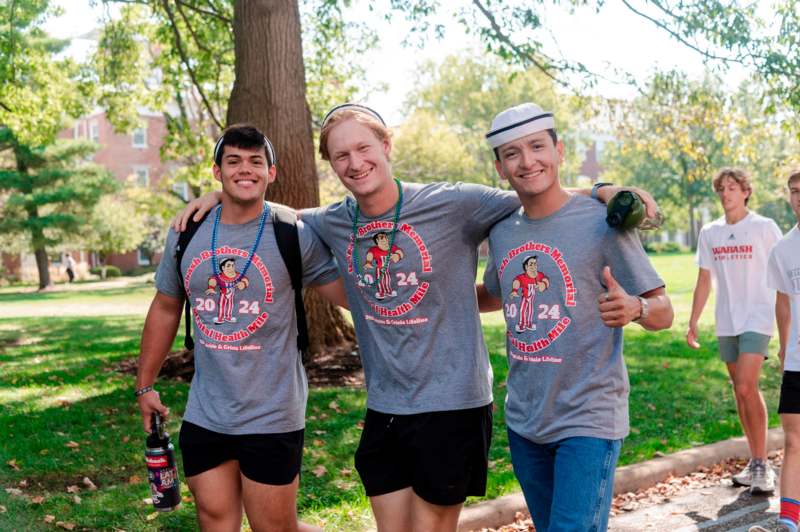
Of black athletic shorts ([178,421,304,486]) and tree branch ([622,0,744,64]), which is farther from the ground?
tree branch ([622,0,744,64])

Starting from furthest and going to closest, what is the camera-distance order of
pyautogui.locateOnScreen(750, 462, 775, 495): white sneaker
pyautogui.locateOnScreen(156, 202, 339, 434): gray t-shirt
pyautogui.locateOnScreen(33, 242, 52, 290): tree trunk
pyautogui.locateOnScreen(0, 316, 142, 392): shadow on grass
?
pyautogui.locateOnScreen(33, 242, 52, 290): tree trunk → pyautogui.locateOnScreen(0, 316, 142, 392): shadow on grass → pyautogui.locateOnScreen(750, 462, 775, 495): white sneaker → pyautogui.locateOnScreen(156, 202, 339, 434): gray t-shirt

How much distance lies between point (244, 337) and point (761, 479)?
14.7 feet

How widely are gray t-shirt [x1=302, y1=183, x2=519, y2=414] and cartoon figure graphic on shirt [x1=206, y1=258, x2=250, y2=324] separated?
513 millimetres

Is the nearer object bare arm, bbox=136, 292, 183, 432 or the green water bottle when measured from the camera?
the green water bottle

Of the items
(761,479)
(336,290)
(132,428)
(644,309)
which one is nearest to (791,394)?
(761,479)

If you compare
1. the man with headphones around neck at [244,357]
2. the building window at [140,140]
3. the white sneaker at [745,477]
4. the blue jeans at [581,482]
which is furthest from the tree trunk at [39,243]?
the blue jeans at [581,482]

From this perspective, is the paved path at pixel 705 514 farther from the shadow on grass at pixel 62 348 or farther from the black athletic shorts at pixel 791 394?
the shadow on grass at pixel 62 348

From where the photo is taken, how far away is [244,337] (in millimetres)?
3770

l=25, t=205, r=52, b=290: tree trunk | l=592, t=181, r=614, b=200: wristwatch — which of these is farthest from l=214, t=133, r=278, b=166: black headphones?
l=25, t=205, r=52, b=290: tree trunk

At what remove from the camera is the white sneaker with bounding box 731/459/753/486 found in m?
6.49

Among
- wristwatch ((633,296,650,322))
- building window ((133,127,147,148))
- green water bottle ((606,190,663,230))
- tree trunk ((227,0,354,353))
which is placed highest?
building window ((133,127,147,148))

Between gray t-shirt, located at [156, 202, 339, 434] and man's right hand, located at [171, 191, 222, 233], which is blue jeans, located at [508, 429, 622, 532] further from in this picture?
man's right hand, located at [171, 191, 222, 233]

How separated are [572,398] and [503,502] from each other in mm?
2605

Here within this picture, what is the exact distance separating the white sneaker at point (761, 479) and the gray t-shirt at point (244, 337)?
4078mm
